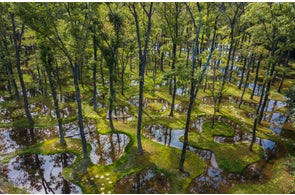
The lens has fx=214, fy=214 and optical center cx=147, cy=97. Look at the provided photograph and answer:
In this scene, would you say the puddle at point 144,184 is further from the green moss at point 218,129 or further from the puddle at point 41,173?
the green moss at point 218,129

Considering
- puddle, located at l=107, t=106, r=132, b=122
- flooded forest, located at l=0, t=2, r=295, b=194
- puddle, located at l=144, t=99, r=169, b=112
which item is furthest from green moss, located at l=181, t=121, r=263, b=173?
puddle, located at l=107, t=106, r=132, b=122

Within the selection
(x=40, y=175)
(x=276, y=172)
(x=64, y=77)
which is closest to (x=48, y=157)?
(x=40, y=175)

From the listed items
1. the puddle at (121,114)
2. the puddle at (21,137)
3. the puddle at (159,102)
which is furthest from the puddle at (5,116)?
the puddle at (159,102)

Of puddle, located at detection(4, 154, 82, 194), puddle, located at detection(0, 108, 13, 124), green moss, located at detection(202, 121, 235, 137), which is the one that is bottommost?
puddle, located at detection(4, 154, 82, 194)

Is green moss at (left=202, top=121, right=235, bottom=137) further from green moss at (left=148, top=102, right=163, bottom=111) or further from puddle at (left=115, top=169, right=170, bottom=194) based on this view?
puddle at (left=115, top=169, right=170, bottom=194)

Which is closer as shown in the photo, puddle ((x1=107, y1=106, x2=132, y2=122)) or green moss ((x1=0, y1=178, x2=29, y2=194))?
green moss ((x1=0, y1=178, x2=29, y2=194))

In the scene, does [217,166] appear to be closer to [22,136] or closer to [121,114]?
[121,114]

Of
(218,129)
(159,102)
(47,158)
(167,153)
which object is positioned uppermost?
(159,102)

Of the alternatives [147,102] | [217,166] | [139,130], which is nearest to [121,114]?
[147,102]
